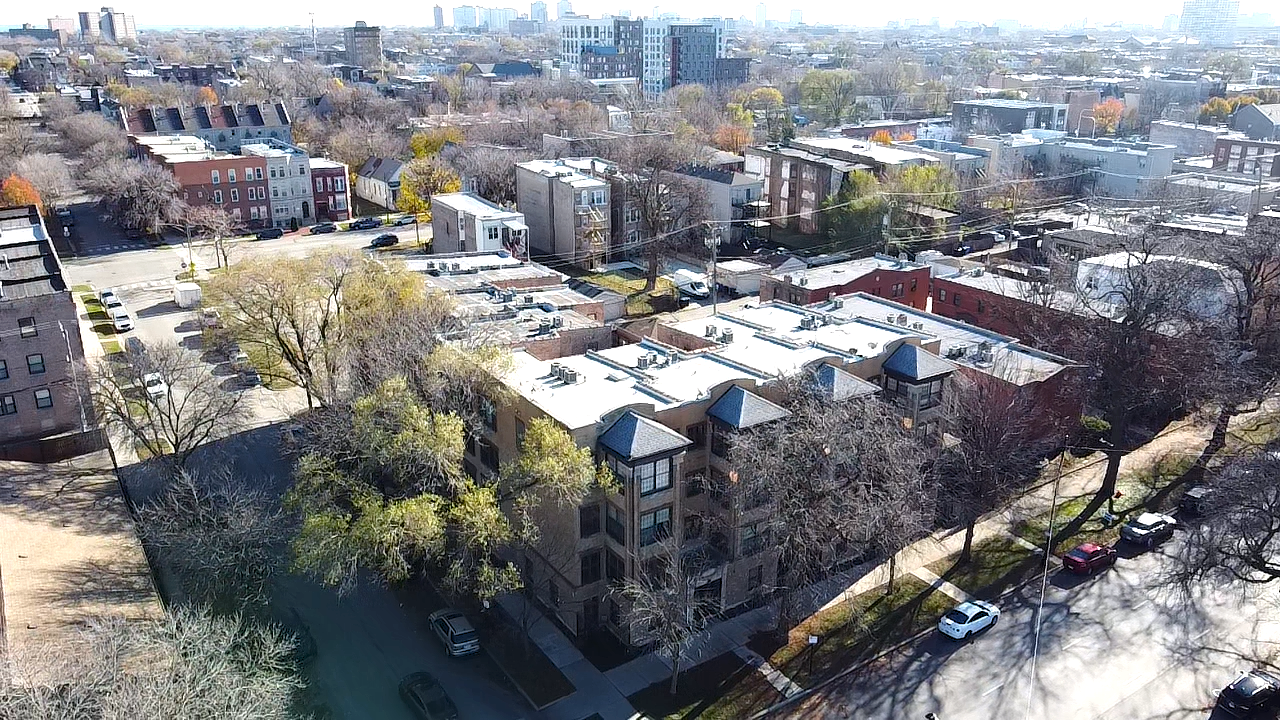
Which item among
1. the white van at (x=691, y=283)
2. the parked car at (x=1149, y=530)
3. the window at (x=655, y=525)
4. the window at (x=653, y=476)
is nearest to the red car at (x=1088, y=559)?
the parked car at (x=1149, y=530)

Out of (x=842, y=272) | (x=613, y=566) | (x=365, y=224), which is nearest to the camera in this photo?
(x=613, y=566)

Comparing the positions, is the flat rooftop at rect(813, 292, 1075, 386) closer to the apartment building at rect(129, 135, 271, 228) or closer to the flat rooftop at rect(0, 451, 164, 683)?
the flat rooftop at rect(0, 451, 164, 683)

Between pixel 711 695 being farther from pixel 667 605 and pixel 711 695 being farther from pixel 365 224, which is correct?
pixel 365 224

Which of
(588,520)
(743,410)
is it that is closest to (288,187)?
(588,520)

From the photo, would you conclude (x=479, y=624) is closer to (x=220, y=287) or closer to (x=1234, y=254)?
(x=220, y=287)

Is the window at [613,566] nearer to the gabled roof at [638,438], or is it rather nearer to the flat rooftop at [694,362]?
the gabled roof at [638,438]

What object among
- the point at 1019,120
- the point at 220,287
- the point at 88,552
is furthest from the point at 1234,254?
the point at 1019,120

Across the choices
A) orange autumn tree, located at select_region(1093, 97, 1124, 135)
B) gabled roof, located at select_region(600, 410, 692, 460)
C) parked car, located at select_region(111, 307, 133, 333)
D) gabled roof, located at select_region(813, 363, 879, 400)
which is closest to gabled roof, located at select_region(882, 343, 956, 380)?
gabled roof, located at select_region(813, 363, 879, 400)
